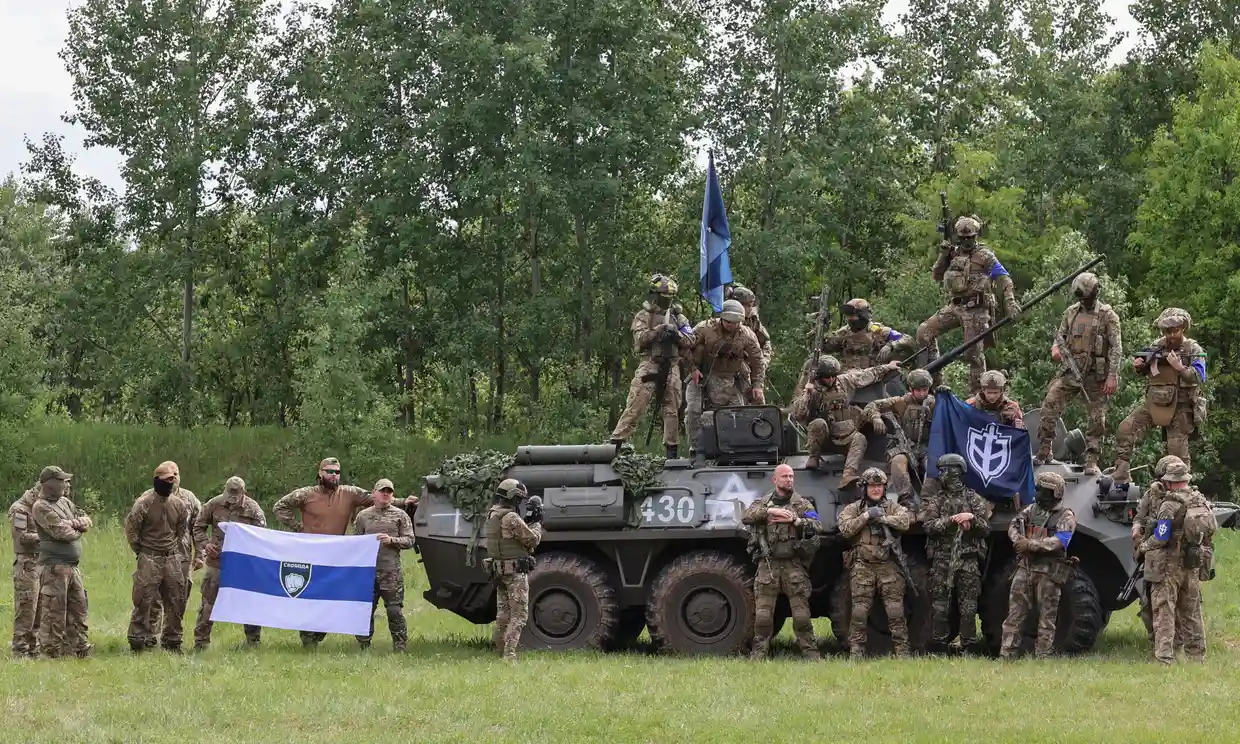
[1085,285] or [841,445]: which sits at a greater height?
[1085,285]

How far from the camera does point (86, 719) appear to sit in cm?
1401

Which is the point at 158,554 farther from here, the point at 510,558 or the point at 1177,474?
the point at 1177,474

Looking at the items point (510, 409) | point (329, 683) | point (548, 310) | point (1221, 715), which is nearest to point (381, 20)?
point (548, 310)

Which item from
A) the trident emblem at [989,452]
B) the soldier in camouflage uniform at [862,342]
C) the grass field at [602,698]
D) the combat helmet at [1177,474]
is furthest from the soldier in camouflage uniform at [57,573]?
the combat helmet at [1177,474]

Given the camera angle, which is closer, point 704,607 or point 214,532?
point 704,607

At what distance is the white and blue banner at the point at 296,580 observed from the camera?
18.2 m

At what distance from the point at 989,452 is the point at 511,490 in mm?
4818

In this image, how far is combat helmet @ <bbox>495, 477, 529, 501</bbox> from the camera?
57.3ft

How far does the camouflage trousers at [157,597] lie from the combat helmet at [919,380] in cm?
775

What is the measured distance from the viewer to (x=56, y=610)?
57.1 ft

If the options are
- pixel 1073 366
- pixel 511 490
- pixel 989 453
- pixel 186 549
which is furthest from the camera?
pixel 1073 366

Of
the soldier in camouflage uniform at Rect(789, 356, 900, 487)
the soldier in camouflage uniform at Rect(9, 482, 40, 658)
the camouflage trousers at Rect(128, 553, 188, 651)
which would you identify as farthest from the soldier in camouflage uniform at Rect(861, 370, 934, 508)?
the soldier in camouflage uniform at Rect(9, 482, 40, 658)

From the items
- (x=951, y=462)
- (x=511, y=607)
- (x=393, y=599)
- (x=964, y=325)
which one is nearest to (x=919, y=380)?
(x=951, y=462)

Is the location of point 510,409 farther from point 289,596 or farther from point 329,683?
point 329,683
